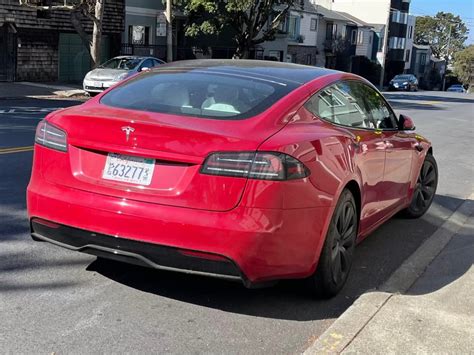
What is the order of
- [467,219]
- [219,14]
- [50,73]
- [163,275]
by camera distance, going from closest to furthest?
1. [163,275]
2. [467,219]
3. [50,73]
4. [219,14]

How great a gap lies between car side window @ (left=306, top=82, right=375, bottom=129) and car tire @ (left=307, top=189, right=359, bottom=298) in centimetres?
61

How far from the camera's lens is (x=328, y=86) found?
4.58 meters

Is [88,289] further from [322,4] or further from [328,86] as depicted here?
[322,4]

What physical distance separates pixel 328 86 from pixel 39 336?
2.67 metres

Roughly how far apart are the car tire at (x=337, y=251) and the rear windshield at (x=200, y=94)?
887 mm

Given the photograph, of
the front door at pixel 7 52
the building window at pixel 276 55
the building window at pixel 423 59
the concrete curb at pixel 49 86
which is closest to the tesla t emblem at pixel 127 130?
the concrete curb at pixel 49 86

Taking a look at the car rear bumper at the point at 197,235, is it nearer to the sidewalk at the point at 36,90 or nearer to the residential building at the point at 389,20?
the sidewalk at the point at 36,90

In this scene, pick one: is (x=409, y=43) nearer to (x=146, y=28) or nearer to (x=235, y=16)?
(x=235, y=16)

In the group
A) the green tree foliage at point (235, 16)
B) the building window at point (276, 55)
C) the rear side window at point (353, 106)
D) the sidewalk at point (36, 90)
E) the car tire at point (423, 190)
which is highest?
the green tree foliage at point (235, 16)

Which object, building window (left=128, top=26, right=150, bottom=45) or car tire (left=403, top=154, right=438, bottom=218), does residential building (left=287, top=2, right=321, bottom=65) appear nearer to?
building window (left=128, top=26, right=150, bottom=45)

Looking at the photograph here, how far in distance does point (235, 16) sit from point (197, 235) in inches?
1165

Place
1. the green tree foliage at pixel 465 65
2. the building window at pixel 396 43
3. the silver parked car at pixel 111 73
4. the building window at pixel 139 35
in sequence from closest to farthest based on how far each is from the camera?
→ the silver parked car at pixel 111 73 < the building window at pixel 139 35 < the building window at pixel 396 43 < the green tree foliage at pixel 465 65

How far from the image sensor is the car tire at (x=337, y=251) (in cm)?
403


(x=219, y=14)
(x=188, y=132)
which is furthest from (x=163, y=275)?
(x=219, y=14)
